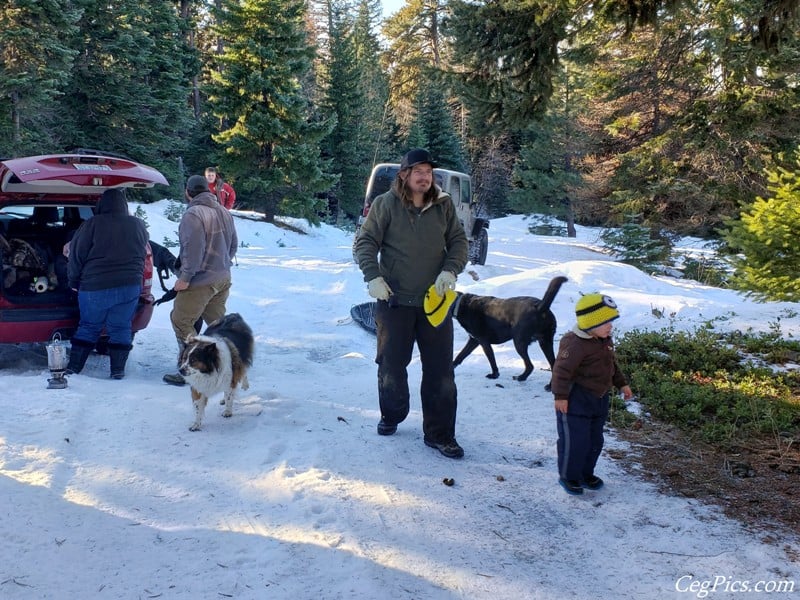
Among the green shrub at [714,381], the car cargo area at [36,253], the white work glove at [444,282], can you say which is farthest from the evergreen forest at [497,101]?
the car cargo area at [36,253]

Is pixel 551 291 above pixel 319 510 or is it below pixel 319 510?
above

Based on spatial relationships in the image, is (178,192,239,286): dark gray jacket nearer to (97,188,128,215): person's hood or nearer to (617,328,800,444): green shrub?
(97,188,128,215): person's hood

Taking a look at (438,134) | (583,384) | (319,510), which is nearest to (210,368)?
(319,510)

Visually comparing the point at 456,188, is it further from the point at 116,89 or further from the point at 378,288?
the point at 116,89

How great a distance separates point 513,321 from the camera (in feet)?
21.0

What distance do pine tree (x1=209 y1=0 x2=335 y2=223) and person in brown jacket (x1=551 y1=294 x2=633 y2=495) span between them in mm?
19543

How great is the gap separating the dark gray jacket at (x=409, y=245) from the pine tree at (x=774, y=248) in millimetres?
4054

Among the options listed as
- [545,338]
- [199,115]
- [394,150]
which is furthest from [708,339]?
[394,150]

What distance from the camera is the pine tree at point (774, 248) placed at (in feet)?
20.4

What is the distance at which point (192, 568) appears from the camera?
9.16 ft

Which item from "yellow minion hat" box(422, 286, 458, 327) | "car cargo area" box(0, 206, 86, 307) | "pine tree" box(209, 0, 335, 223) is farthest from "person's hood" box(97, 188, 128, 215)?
"pine tree" box(209, 0, 335, 223)

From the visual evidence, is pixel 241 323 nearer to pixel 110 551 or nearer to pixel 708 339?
pixel 110 551

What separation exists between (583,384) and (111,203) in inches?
187

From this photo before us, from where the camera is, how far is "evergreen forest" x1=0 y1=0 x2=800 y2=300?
6270mm
